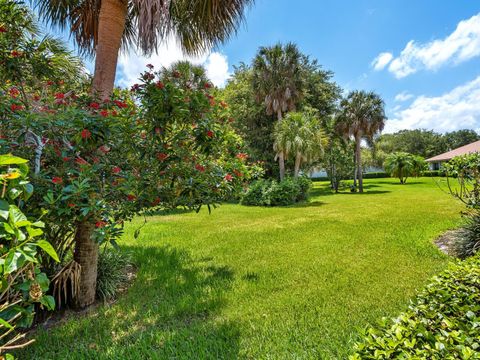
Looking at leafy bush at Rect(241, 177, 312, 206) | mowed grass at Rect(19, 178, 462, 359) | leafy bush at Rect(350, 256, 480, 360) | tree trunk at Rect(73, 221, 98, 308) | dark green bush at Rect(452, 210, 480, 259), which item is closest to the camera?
leafy bush at Rect(350, 256, 480, 360)

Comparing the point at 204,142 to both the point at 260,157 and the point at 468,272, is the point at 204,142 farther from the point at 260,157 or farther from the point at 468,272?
the point at 260,157

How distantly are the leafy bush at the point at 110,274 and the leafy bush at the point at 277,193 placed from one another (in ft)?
33.3

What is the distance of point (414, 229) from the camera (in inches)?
264

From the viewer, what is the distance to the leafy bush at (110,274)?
368cm

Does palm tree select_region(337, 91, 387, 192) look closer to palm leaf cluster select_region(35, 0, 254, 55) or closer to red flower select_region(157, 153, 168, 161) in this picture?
palm leaf cluster select_region(35, 0, 254, 55)

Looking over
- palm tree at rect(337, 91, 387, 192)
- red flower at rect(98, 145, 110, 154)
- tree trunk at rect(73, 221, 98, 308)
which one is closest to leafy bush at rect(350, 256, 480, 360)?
red flower at rect(98, 145, 110, 154)

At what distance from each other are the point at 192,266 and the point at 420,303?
375cm

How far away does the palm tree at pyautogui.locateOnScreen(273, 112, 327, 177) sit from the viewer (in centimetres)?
1568

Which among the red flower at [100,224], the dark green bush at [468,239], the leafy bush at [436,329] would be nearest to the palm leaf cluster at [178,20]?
the red flower at [100,224]

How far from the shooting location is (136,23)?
443 cm

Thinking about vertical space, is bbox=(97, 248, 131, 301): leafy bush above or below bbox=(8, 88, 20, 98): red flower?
below

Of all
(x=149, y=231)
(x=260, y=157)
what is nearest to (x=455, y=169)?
(x=149, y=231)

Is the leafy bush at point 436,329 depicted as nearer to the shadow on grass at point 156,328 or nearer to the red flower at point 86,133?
the shadow on grass at point 156,328

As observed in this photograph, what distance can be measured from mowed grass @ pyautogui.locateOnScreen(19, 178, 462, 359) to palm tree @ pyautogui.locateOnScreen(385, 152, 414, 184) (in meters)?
24.1
